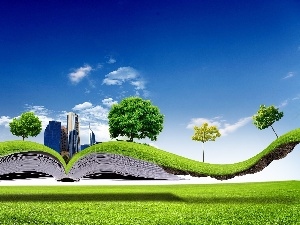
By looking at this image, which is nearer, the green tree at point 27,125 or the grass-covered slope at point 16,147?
the grass-covered slope at point 16,147

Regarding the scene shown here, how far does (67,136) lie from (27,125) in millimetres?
96806

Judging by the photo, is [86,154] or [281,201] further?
[281,201]

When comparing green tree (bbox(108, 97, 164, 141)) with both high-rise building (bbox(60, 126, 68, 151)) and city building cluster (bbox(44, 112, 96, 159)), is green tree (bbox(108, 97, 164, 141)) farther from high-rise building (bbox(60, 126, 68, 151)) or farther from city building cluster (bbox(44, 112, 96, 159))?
high-rise building (bbox(60, 126, 68, 151))

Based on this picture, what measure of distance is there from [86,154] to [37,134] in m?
44.6

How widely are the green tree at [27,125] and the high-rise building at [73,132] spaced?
6266 centimetres

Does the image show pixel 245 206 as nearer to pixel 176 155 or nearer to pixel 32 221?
pixel 176 155

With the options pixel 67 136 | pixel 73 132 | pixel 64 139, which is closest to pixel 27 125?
pixel 73 132

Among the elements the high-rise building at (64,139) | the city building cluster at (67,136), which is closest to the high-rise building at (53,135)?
the city building cluster at (67,136)

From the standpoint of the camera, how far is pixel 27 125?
53.9m

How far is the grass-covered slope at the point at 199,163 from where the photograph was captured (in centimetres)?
1085

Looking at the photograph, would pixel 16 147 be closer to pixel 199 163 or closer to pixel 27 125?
pixel 199 163

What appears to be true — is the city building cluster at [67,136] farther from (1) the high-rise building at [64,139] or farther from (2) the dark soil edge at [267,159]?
(2) the dark soil edge at [267,159]

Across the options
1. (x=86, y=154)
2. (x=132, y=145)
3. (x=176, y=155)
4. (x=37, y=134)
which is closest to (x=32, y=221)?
(x=86, y=154)

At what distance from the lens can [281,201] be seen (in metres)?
15.4
